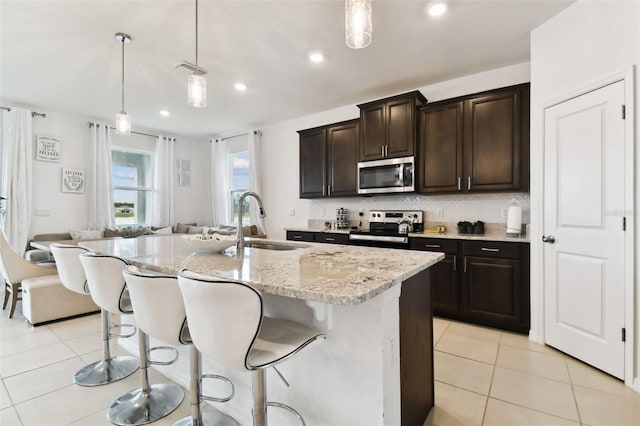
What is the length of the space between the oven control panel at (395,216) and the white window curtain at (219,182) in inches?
130

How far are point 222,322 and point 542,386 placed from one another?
222cm

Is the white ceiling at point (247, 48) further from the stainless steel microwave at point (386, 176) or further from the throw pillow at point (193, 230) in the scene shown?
the throw pillow at point (193, 230)

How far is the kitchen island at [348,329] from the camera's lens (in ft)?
3.79

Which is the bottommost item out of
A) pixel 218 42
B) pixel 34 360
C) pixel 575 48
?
pixel 34 360

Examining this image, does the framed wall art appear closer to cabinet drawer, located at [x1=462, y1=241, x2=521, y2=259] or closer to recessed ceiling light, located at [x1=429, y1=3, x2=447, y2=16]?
recessed ceiling light, located at [x1=429, y1=3, x2=447, y2=16]

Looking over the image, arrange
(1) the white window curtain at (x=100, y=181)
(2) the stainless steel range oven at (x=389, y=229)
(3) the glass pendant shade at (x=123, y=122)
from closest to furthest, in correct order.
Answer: (3) the glass pendant shade at (x=123, y=122) < (2) the stainless steel range oven at (x=389, y=229) < (1) the white window curtain at (x=100, y=181)

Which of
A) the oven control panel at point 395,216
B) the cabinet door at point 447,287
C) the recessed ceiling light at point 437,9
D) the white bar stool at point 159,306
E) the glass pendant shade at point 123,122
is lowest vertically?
the cabinet door at point 447,287

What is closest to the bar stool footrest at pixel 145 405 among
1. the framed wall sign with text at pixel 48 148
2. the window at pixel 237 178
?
the window at pixel 237 178

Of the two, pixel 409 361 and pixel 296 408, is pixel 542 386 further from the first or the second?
pixel 296 408

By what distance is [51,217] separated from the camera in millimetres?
4766

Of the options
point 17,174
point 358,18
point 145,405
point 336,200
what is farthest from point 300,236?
point 17,174

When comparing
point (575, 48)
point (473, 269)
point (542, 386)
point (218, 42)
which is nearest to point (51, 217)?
point (218, 42)

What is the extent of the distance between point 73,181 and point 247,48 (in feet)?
13.3

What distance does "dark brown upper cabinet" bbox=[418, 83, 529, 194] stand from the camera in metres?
3.00
